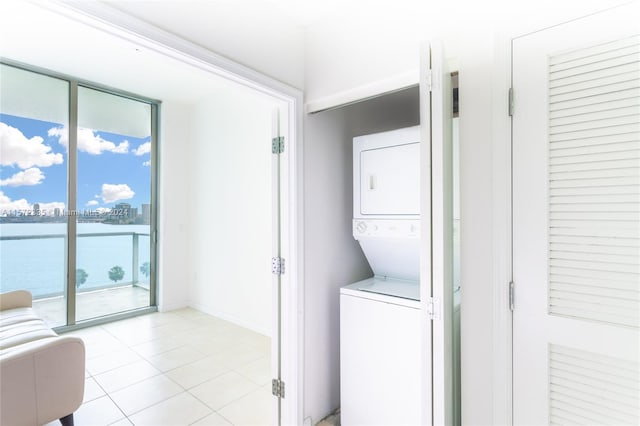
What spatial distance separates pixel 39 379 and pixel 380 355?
1.88 m

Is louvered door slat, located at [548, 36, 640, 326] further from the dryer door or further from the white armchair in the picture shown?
the white armchair

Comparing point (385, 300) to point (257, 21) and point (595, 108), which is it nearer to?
point (595, 108)

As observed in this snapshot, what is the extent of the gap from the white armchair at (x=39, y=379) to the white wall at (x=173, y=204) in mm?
2263

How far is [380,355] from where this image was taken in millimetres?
1775

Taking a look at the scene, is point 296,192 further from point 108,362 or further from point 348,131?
point 108,362

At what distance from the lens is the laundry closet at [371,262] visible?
165 centimetres

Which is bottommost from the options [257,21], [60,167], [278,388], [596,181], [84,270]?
[278,388]

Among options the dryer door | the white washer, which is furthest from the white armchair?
the dryer door

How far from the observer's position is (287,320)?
1.92 metres

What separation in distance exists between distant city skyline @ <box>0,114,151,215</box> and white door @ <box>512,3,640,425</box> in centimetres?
429

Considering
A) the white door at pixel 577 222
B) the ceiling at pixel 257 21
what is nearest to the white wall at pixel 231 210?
the ceiling at pixel 257 21

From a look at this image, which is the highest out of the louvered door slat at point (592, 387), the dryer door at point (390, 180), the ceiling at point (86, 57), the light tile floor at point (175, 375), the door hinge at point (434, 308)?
the ceiling at point (86, 57)

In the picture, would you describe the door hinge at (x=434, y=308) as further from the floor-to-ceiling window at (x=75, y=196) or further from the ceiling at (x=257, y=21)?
the floor-to-ceiling window at (x=75, y=196)

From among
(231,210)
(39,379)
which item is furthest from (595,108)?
(231,210)
